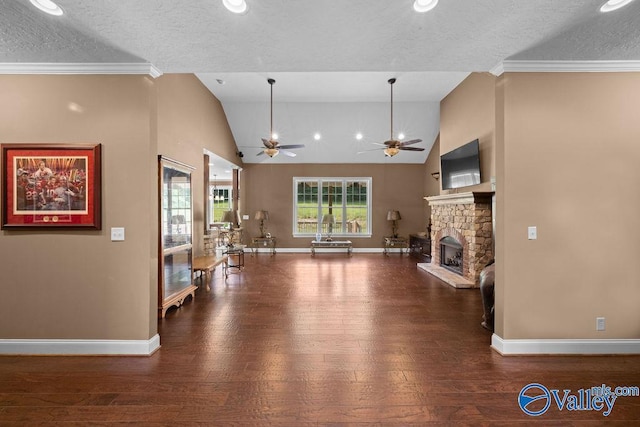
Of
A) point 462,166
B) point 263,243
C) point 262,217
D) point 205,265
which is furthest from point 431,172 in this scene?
point 205,265

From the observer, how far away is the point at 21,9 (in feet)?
6.95

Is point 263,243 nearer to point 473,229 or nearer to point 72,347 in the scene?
point 473,229

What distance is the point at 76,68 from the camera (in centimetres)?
287

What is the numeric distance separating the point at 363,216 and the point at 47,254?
8.26 meters

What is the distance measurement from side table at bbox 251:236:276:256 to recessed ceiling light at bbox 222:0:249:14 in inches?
311

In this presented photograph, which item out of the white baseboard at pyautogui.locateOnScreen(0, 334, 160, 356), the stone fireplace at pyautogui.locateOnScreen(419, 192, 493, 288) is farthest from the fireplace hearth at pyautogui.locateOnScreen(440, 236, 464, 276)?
the white baseboard at pyautogui.locateOnScreen(0, 334, 160, 356)

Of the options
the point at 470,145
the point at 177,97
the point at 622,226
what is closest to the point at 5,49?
the point at 177,97

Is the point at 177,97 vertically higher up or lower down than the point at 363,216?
higher up

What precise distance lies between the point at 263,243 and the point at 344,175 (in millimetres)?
3405

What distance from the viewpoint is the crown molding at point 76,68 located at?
2.85 metres

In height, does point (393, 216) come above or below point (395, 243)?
above

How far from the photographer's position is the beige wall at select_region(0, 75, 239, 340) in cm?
289

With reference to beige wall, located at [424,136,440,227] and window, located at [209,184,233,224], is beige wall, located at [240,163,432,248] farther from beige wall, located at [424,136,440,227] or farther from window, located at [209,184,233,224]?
window, located at [209,184,233,224]

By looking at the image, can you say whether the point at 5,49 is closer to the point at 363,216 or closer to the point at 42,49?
the point at 42,49
